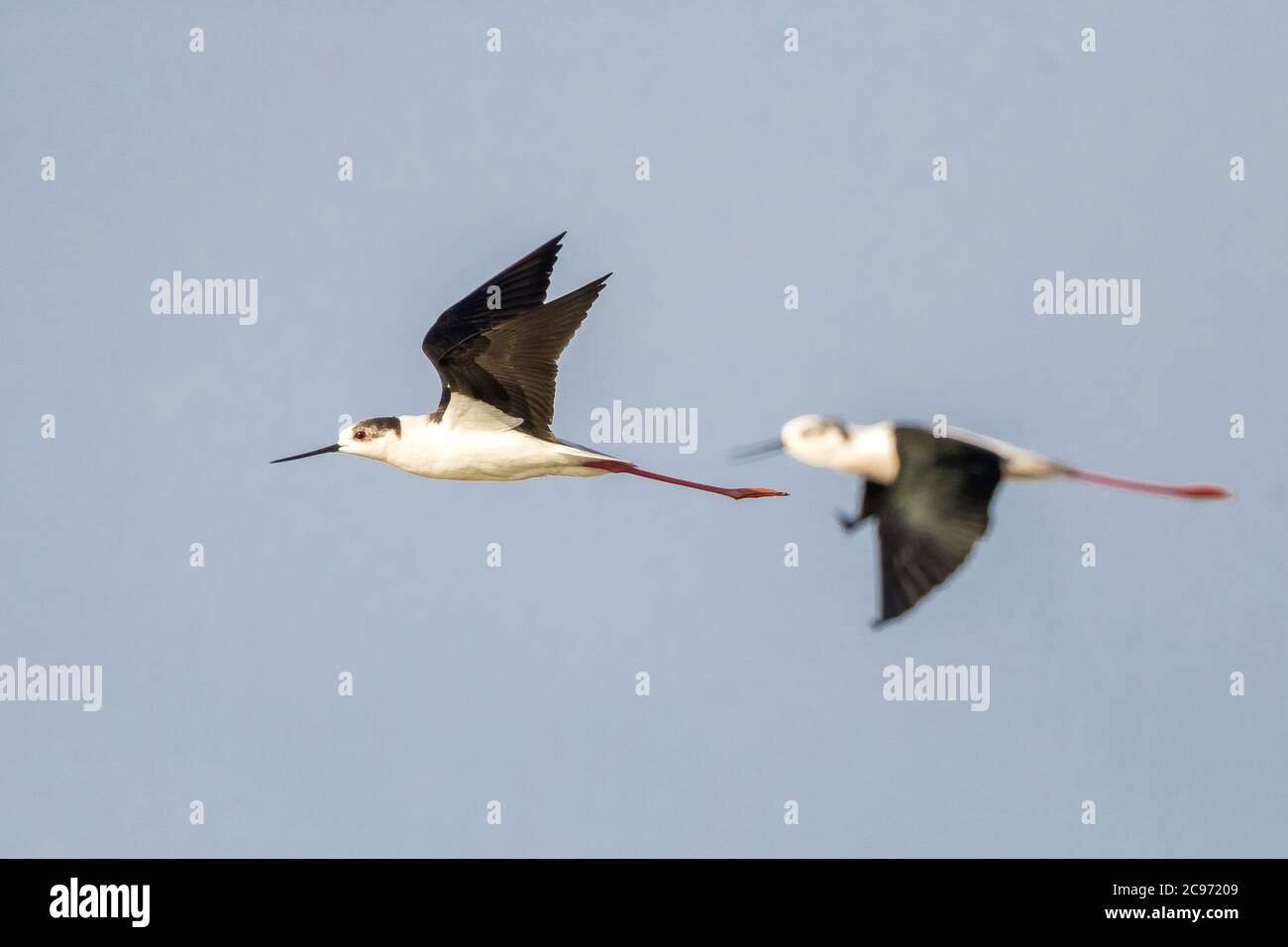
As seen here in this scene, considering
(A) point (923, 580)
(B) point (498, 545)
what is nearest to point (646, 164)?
(B) point (498, 545)

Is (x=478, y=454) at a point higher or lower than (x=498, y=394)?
lower

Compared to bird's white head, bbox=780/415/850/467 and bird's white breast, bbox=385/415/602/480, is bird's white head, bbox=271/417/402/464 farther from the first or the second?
bird's white head, bbox=780/415/850/467

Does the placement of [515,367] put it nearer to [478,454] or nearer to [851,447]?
[478,454]

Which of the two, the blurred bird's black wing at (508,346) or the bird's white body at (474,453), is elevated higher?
the blurred bird's black wing at (508,346)

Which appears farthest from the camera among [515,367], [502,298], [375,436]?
[375,436]

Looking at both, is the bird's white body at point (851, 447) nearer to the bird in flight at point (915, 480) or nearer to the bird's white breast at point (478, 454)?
the bird in flight at point (915, 480)

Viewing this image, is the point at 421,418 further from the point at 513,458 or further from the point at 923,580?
the point at 923,580

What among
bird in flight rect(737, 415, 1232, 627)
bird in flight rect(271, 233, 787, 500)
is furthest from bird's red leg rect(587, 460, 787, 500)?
bird in flight rect(737, 415, 1232, 627)

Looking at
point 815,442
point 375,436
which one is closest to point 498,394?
point 375,436

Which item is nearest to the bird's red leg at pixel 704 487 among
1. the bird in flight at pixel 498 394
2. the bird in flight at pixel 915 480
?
the bird in flight at pixel 498 394
